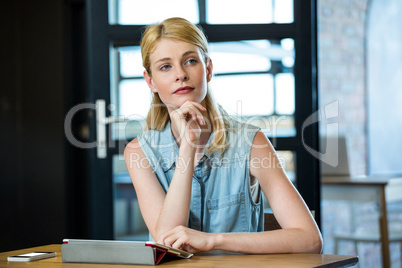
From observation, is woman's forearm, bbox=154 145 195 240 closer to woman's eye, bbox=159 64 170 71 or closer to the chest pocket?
the chest pocket

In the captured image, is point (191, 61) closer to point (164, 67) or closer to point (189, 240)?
point (164, 67)

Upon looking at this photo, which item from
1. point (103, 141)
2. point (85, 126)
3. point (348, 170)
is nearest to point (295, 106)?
point (103, 141)


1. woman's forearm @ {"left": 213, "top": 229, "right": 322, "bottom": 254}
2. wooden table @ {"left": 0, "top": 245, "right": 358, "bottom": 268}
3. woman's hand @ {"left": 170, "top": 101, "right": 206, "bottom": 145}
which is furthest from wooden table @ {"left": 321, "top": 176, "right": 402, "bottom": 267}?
wooden table @ {"left": 0, "top": 245, "right": 358, "bottom": 268}

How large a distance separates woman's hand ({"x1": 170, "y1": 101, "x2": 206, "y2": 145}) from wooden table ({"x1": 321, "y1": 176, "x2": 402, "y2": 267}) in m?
2.18

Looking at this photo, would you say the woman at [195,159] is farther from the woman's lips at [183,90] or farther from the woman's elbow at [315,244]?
the woman's elbow at [315,244]

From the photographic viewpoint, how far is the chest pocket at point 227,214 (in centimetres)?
166

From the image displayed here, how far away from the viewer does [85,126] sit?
4266 mm

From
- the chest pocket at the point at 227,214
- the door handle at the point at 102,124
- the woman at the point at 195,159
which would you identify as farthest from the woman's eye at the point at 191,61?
the door handle at the point at 102,124

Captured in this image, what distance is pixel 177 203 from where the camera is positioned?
5.00 feet

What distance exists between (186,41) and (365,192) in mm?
2302

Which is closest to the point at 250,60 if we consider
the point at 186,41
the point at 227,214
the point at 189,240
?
the point at 186,41

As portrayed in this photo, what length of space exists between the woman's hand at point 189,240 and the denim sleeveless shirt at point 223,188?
0.35m

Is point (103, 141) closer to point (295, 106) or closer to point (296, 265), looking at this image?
point (295, 106)

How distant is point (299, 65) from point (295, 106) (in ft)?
0.63
